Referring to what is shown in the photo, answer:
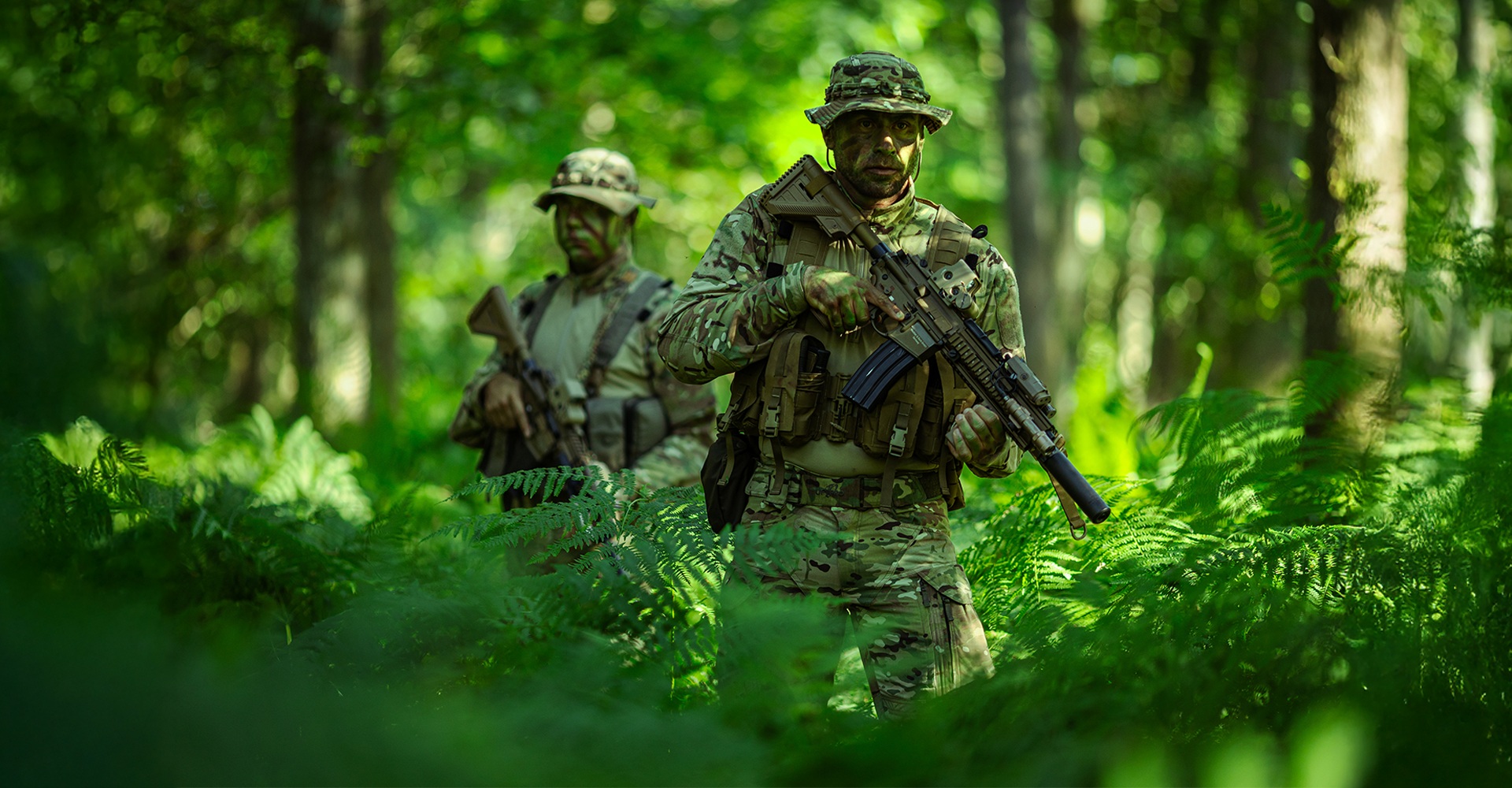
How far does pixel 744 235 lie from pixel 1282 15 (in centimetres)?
1176

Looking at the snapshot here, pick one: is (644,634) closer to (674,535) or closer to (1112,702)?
(674,535)

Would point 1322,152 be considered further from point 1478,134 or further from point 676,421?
point 1478,134

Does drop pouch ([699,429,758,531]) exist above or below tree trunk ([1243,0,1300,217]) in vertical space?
below

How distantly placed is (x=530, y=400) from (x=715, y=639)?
2885 millimetres

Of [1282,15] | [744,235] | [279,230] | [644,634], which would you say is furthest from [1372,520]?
[279,230]

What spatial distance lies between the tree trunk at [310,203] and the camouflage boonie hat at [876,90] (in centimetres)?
598

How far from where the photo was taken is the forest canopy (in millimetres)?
2049

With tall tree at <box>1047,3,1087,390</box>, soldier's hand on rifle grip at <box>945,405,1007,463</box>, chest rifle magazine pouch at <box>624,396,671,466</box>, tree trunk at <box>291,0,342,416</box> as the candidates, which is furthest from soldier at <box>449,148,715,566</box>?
tall tree at <box>1047,3,1087,390</box>

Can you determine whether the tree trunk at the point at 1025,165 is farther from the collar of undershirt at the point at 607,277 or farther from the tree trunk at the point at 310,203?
the collar of undershirt at the point at 607,277

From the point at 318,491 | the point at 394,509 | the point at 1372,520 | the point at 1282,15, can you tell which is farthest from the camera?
the point at 1282,15

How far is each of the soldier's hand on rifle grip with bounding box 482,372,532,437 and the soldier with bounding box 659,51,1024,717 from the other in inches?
68.4

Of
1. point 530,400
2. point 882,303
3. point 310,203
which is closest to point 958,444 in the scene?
point 882,303

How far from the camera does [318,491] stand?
656cm

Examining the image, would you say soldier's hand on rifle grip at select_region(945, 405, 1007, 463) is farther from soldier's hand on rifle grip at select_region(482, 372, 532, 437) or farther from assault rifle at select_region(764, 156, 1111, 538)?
soldier's hand on rifle grip at select_region(482, 372, 532, 437)
